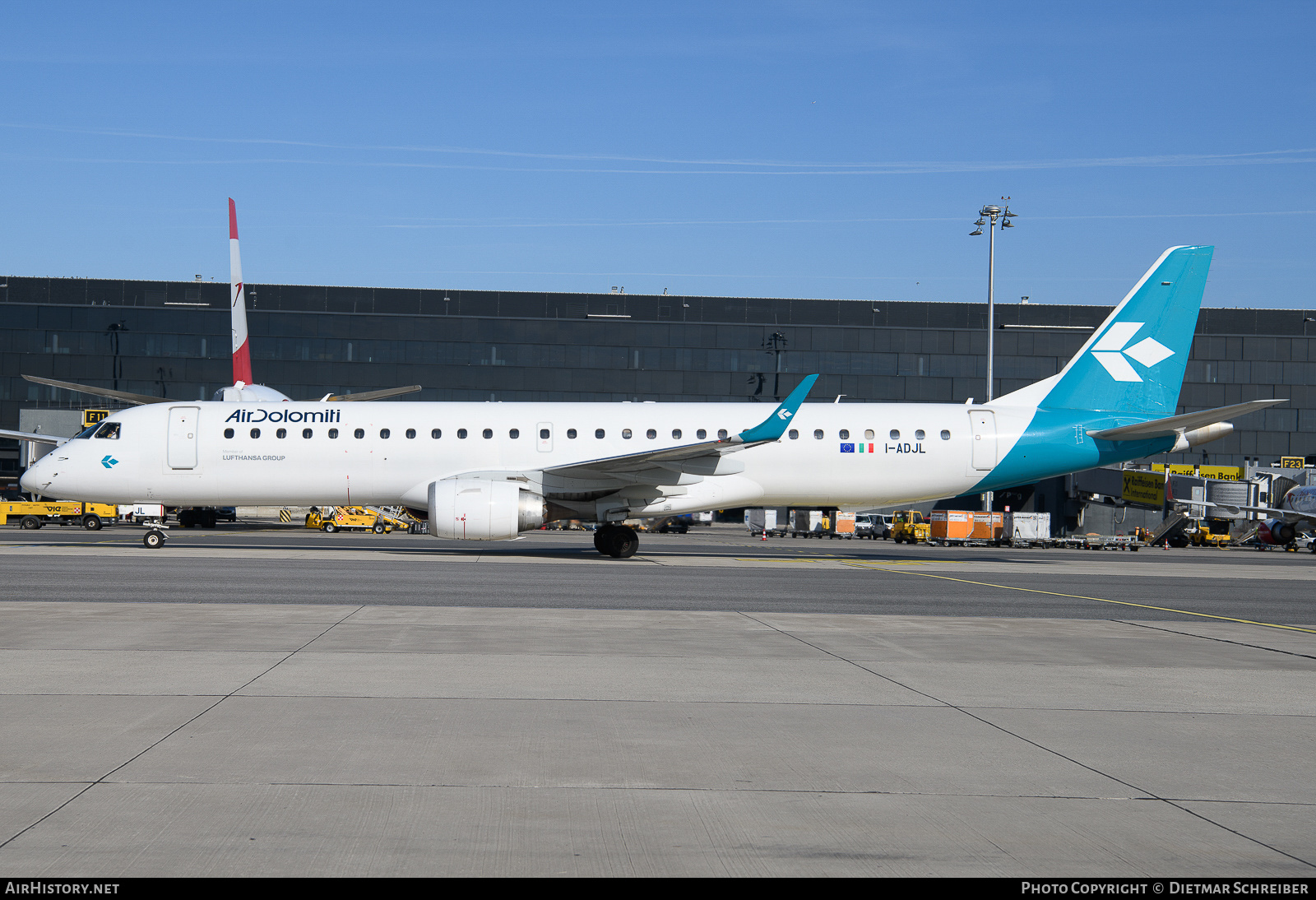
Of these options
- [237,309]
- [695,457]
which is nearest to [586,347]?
[237,309]

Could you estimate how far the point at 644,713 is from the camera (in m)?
7.14

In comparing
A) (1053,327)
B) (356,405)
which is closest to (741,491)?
(356,405)

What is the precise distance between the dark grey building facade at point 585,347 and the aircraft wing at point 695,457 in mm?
46735

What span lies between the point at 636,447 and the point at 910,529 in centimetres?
2796

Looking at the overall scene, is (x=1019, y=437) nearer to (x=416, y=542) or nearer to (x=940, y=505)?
(x=416, y=542)

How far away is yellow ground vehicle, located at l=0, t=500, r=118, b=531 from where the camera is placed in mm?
47375

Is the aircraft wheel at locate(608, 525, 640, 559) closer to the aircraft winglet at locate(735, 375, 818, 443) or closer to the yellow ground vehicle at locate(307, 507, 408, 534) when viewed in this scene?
the aircraft winglet at locate(735, 375, 818, 443)

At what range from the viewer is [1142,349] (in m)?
26.5

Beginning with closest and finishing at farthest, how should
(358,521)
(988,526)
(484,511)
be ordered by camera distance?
(484,511), (988,526), (358,521)

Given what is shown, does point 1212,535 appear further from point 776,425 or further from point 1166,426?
point 776,425

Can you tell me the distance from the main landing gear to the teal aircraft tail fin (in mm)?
11125

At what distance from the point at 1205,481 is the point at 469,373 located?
4531 cm

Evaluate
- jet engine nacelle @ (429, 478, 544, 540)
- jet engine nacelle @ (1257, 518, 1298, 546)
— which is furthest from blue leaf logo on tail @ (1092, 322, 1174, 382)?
jet engine nacelle @ (1257, 518, 1298, 546)

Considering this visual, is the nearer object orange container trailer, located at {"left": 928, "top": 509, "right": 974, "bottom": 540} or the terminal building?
orange container trailer, located at {"left": 928, "top": 509, "right": 974, "bottom": 540}
